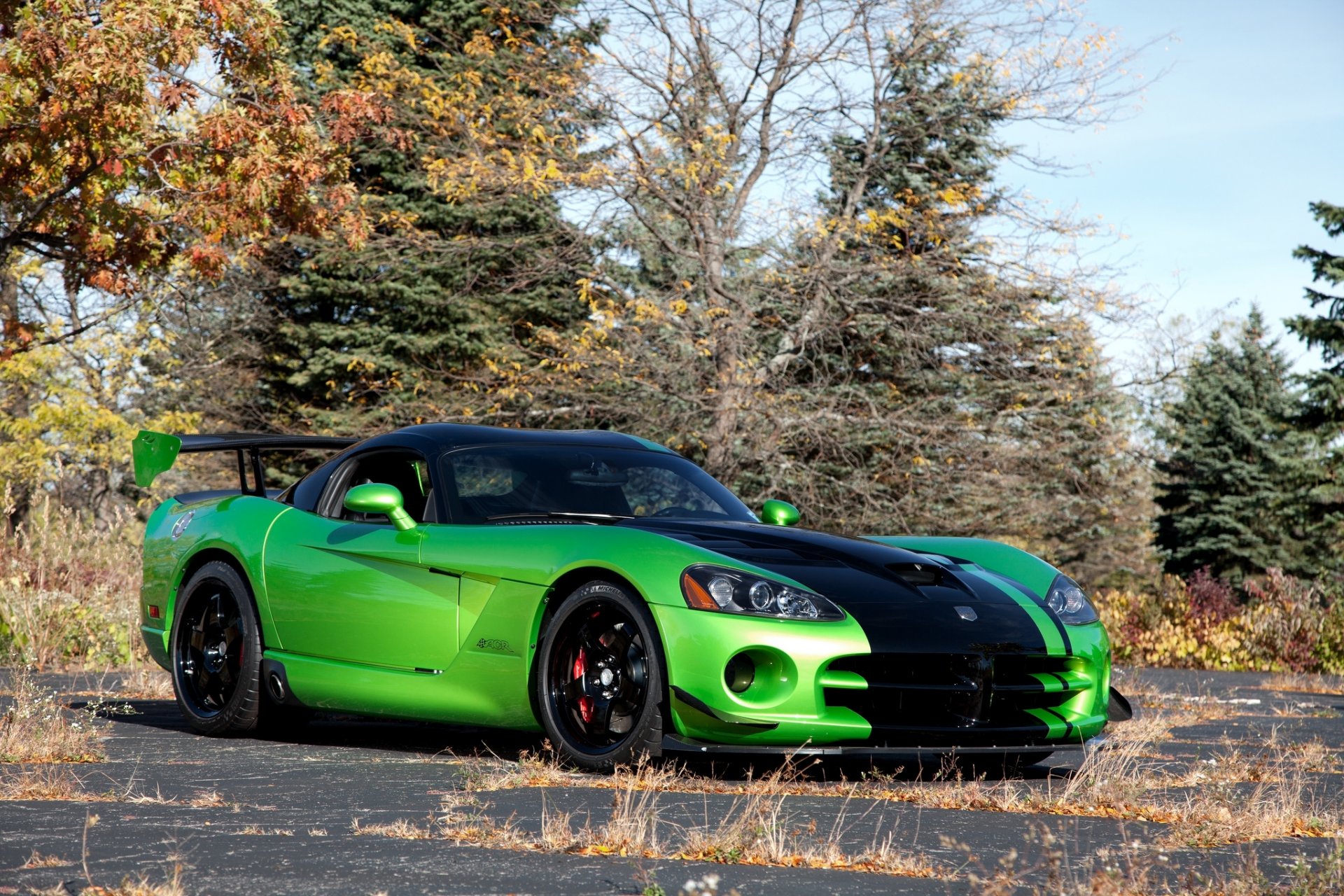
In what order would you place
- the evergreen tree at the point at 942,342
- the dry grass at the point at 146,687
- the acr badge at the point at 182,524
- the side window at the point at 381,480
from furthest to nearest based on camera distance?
1. the evergreen tree at the point at 942,342
2. the dry grass at the point at 146,687
3. the acr badge at the point at 182,524
4. the side window at the point at 381,480

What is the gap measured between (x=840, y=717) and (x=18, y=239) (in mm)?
10700

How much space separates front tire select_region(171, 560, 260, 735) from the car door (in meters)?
0.24

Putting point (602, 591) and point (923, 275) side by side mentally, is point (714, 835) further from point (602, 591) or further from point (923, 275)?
point (923, 275)

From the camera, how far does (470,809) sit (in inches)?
183

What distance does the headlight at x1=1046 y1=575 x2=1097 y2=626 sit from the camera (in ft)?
20.8

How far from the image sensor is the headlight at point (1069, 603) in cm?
634

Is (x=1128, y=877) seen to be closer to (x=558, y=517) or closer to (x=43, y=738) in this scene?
(x=558, y=517)

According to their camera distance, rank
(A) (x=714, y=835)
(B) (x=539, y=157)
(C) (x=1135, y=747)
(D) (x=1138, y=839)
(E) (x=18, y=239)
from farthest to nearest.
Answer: (B) (x=539, y=157) → (E) (x=18, y=239) → (C) (x=1135, y=747) → (D) (x=1138, y=839) → (A) (x=714, y=835)

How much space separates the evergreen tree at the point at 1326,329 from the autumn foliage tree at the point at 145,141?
22708 mm

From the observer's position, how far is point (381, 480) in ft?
23.9

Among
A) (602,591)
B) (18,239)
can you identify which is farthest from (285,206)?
(602,591)

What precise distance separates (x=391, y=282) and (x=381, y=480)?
69.7 feet

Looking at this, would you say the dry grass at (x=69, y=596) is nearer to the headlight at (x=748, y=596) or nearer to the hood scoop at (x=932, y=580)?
the headlight at (x=748, y=596)

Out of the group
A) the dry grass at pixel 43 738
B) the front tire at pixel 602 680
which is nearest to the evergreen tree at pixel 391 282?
the dry grass at pixel 43 738
